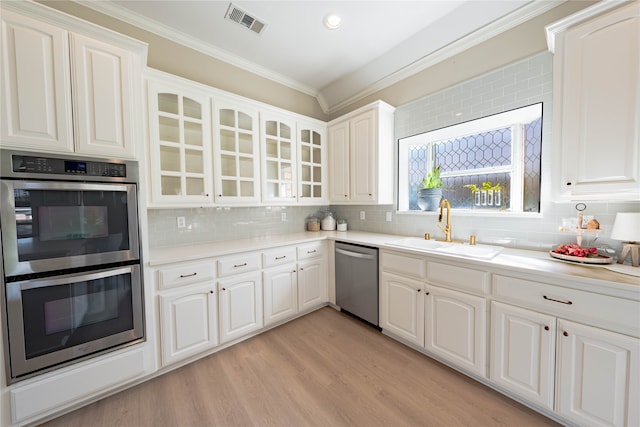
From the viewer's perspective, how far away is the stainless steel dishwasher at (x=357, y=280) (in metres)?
2.36

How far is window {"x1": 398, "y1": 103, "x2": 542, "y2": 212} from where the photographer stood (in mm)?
2010

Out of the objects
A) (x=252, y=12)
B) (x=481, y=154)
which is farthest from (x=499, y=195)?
(x=252, y=12)

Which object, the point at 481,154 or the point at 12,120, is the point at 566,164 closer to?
the point at 481,154

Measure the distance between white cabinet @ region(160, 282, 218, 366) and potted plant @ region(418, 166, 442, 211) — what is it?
2284 mm

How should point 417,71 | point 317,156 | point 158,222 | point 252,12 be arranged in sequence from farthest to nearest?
point 317,156 < point 417,71 < point 158,222 < point 252,12

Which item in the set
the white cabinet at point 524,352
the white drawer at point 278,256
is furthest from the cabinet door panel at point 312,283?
the white cabinet at point 524,352

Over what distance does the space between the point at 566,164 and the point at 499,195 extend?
780 millimetres

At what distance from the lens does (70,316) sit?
1.44 m

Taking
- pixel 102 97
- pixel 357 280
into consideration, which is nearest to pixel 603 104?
pixel 357 280

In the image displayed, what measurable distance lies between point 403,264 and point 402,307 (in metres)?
0.40

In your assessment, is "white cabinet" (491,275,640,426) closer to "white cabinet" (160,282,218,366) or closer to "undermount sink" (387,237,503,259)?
"undermount sink" (387,237,503,259)

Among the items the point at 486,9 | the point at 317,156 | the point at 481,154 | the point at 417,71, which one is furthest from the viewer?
the point at 317,156

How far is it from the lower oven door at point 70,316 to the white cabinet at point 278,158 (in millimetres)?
1433

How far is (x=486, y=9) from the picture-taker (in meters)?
1.88
